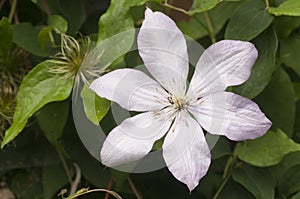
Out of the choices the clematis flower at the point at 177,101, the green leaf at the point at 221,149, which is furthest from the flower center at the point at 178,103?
the green leaf at the point at 221,149

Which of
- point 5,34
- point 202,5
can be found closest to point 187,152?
point 202,5

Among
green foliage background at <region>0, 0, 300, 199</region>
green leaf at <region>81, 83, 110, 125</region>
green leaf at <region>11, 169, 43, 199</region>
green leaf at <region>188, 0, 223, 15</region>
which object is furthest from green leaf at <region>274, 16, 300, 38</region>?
green leaf at <region>11, 169, 43, 199</region>

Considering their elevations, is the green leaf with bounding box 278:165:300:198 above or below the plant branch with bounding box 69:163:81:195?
below

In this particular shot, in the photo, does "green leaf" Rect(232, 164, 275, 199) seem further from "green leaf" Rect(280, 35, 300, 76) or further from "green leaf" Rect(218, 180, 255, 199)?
"green leaf" Rect(280, 35, 300, 76)

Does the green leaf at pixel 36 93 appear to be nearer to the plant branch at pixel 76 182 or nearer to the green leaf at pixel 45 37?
the green leaf at pixel 45 37

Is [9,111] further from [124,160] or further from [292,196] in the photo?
[292,196]

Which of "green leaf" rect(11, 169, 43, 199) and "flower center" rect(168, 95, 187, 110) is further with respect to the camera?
"green leaf" rect(11, 169, 43, 199)

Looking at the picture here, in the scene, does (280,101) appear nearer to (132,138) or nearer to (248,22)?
(248,22)

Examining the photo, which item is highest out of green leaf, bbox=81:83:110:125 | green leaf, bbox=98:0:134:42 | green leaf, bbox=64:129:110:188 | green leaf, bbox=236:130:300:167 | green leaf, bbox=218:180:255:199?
green leaf, bbox=98:0:134:42
